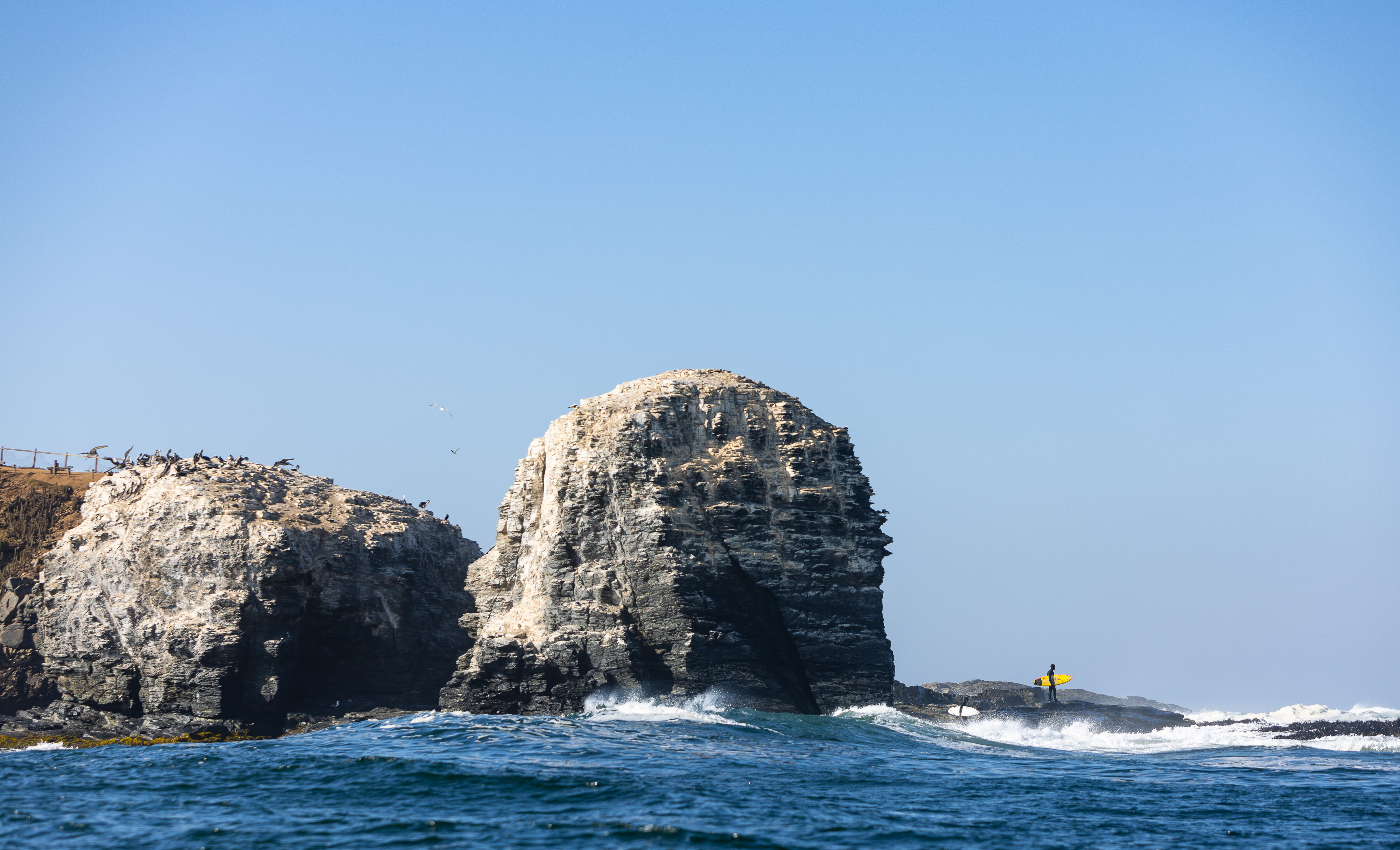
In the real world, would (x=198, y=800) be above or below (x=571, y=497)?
below

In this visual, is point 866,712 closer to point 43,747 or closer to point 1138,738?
point 1138,738

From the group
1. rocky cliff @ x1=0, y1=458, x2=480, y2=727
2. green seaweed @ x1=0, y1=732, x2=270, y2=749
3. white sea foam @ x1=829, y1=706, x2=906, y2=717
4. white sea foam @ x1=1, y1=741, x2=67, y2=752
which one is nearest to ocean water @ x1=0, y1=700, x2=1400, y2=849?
white sea foam @ x1=829, y1=706, x2=906, y2=717

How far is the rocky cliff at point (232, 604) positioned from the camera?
1417 inches

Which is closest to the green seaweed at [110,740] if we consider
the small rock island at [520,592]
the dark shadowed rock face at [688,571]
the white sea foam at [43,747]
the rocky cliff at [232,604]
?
the white sea foam at [43,747]

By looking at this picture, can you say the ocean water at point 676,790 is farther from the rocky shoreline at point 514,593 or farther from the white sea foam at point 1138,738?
the rocky shoreline at point 514,593

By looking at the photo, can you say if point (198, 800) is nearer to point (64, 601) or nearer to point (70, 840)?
point (70, 840)

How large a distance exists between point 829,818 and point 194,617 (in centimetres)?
Answer: 2520

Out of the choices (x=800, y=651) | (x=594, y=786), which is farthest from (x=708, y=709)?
(x=594, y=786)

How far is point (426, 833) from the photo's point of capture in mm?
17938

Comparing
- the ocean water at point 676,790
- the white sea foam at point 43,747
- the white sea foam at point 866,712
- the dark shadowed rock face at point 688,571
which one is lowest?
the white sea foam at point 43,747

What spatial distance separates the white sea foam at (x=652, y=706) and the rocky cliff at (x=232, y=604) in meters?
9.72

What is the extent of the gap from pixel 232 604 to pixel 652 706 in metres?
14.3

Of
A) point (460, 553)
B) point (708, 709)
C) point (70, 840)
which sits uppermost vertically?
point (460, 553)

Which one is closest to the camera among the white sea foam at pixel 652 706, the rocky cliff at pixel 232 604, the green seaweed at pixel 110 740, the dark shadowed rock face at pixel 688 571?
the white sea foam at pixel 652 706
